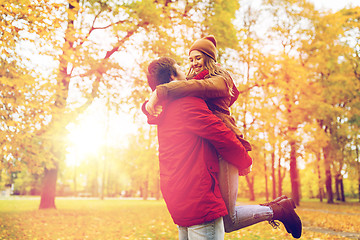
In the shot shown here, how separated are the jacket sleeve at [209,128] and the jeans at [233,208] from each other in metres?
0.16

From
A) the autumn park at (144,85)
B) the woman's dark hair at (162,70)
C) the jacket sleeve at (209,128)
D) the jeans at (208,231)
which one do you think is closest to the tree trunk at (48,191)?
the autumn park at (144,85)

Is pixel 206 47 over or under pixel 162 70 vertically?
over

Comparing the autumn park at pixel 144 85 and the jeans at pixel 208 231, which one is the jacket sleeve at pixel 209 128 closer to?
the jeans at pixel 208 231

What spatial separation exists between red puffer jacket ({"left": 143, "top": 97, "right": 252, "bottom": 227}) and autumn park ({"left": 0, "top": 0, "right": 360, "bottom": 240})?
4.31 meters

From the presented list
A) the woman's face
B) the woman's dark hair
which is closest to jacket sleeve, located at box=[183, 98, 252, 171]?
the woman's dark hair

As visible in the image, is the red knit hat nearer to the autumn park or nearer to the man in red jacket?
the man in red jacket

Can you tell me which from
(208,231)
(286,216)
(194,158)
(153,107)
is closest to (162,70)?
(153,107)

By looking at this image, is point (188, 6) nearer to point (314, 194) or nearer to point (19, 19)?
point (19, 19)

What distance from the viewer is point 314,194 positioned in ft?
145

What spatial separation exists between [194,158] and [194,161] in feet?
0.07

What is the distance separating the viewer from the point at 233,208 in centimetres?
223

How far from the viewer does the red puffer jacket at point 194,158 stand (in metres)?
1.83

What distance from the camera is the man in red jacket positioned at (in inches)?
72.3

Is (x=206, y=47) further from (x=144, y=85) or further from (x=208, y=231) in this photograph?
(x=144, y=85)
